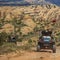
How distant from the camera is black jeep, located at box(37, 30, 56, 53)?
5.56 m

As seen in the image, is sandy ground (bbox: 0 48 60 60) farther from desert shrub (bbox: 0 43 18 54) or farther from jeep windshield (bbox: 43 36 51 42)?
jeep windshield (bbox: 43 36 51 42)

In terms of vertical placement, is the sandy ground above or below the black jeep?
below

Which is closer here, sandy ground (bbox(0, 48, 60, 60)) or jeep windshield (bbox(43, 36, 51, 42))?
sandy ground (bbox(0, 48, 60, 60))

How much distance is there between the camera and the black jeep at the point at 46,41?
5.56 meters

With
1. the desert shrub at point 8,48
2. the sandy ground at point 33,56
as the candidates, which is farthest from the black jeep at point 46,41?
the desert shrub at point 8,48

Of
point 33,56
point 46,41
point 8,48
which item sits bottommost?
point 33,56

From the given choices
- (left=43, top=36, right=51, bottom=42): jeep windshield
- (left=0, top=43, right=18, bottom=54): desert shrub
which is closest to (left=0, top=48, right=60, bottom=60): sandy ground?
(left=0, top=43, right=18, bottom=54): desert shrub

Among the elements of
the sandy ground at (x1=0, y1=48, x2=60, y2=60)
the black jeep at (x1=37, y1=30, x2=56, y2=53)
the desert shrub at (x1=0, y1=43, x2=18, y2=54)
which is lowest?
the sandy ground at (x1=0, y1=48, x2=60, y2=60)

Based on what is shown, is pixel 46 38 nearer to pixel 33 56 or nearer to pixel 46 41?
pixel 46 41

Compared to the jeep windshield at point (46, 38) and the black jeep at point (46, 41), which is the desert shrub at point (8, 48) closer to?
the black jeep at point (46, 41)

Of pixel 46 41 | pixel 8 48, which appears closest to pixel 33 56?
pixel 46 41

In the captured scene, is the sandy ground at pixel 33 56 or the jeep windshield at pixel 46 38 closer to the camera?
the sandy ground at pixel 33 56

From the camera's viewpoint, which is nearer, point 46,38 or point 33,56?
point 33,56

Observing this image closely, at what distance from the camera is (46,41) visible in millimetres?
5598
